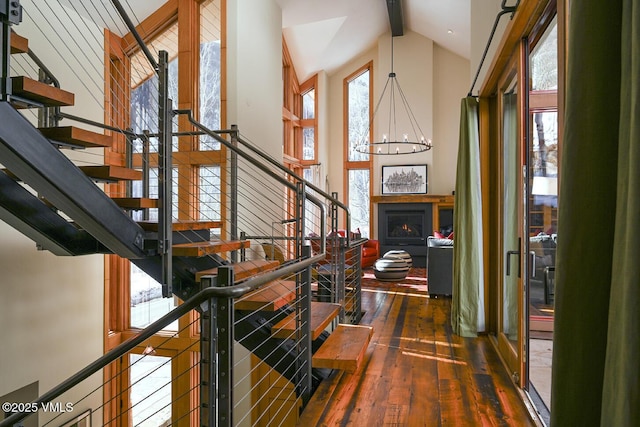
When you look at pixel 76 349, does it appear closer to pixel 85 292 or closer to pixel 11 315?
pixel 85 292

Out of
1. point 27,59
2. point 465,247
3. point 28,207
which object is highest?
point 27,59

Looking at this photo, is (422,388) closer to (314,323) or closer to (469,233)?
(314,323)

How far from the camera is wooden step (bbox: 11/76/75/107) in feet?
6.48

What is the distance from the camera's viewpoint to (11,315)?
3666mm

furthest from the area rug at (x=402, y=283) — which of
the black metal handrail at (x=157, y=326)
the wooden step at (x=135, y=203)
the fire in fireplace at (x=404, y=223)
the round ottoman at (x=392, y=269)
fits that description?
the black metal handrail at (x=157, y=326)

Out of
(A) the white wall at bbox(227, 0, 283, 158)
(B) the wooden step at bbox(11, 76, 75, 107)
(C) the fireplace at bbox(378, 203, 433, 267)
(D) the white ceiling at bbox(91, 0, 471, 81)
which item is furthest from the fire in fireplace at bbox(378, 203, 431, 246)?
(B) the wooden step at bbox(11, 76, 75, 107)

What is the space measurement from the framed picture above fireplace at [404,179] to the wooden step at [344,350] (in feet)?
24.3

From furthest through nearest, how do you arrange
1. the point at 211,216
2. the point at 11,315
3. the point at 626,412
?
the point at 211,216 < the point at 11,315 < the point at 626,412

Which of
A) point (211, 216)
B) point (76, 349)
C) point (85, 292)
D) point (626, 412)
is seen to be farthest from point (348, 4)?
Result: point (626, 412)

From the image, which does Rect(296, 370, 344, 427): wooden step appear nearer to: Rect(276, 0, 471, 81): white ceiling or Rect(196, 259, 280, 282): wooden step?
A: Rect(196, 259, 280, 282): wooden step

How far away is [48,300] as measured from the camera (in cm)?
407

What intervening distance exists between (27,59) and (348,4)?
5.51 metres

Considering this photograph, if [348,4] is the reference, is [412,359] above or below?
below

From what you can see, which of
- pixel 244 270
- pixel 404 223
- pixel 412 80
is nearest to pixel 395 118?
pixel 412 80
